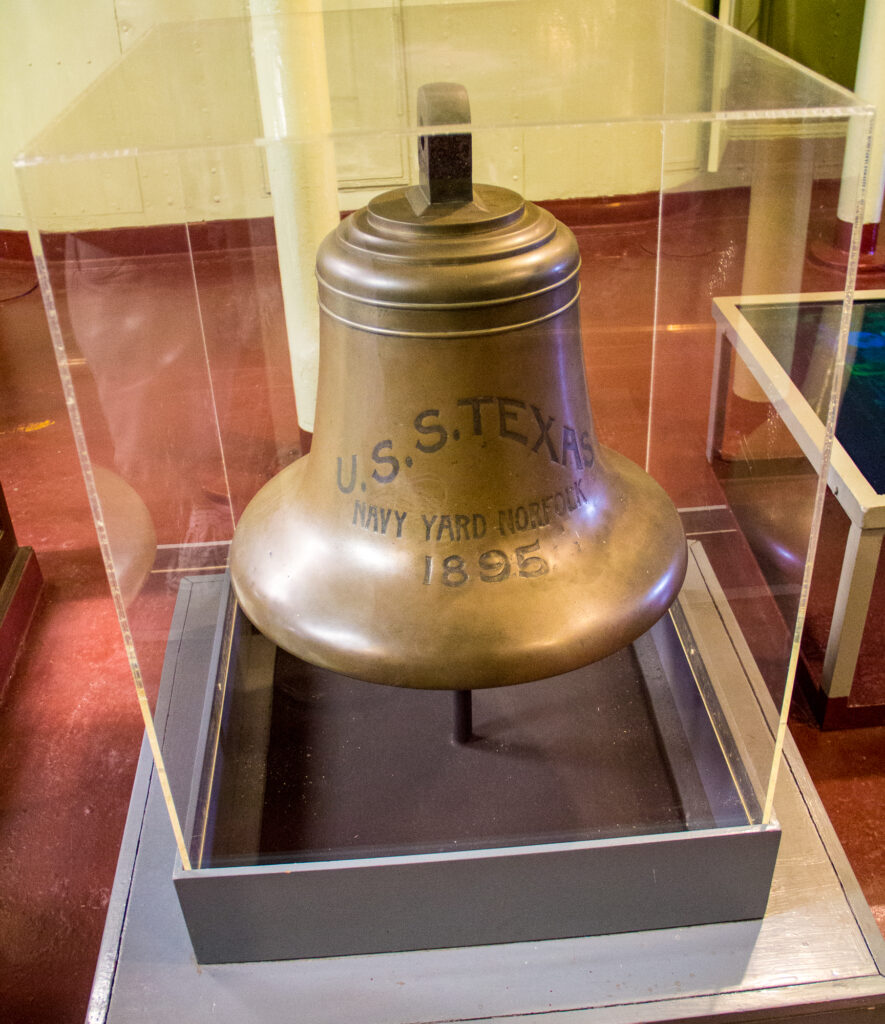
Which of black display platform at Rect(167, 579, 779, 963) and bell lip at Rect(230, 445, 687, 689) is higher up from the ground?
bell lip at Rect(230, 445, 687, 689)

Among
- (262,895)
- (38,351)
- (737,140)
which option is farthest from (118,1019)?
(38,351)

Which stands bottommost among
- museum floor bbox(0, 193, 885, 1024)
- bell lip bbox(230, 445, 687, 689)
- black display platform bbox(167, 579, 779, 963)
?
museum floor bbox(0, 193, 885, 1024)

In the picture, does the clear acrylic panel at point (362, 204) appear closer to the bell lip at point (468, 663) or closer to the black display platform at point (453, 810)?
the black display platform at point (453, 810)

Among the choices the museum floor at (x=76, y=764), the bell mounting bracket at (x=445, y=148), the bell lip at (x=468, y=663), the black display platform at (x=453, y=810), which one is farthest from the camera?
the museum floor at (x=76, y=764)

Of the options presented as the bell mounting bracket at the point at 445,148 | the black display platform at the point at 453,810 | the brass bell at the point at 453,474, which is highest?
the bell mounting bracket at the point at 445,148

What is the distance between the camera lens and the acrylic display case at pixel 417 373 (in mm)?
929

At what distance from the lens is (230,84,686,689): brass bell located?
773 mm

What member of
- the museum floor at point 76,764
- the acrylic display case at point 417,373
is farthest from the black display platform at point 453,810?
the museum floor at point 76,764

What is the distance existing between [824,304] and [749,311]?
0.13 meters

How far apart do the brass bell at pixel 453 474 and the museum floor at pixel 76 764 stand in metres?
0.42

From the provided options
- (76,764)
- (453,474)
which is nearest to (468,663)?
(453,474)

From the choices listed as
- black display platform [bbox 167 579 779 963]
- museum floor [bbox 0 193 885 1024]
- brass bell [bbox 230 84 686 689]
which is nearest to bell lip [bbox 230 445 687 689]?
brass bell [bbox 230 84 686 689]

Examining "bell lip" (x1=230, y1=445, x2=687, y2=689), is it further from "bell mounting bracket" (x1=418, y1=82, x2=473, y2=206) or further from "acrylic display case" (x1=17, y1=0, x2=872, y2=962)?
"bell mounting bracket" (x1=418, y1=82, x2=473, y2=206)

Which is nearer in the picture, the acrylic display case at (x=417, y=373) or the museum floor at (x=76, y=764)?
the acrylic display case at (x=417, y=373)
